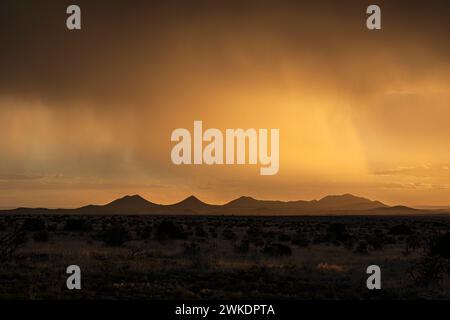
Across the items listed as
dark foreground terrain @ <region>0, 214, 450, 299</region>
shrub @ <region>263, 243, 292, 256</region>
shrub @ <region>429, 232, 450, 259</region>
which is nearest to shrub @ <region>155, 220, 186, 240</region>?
dark foreground terrain @ <region>0, 214, 450, 299</region>

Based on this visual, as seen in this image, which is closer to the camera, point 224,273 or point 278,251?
point 224,273

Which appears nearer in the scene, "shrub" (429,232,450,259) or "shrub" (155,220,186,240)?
"shrub" (429,232,450,259)

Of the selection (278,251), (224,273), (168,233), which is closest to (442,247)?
(278,251)

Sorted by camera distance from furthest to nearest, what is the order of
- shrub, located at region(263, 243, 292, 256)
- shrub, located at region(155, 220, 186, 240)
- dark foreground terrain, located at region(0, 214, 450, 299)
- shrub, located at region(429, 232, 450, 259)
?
shrub, located at region(155, 220, 186, 240) → shrub, located at region(263, 243, 292, 256) → shrub, located at region(429, 232, 450, 259) → dark foreground terrain, located at region(0, 214, 450, 299)

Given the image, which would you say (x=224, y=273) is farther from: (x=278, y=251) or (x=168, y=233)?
(x=168, y=233)

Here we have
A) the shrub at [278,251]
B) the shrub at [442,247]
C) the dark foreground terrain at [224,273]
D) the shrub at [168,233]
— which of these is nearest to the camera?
the dark foreground terrain at [224,273]

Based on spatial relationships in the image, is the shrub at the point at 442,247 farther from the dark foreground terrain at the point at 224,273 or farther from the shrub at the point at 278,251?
the shrub at the point at 278,251

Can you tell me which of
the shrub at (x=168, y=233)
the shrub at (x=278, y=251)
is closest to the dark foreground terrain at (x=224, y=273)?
the shrub at (x=278, y=251)

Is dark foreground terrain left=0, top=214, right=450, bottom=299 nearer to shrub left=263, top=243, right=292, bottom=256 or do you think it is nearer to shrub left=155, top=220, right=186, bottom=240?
shrub left=263, top=243, right=292, bottom=256

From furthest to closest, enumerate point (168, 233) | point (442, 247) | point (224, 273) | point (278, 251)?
point (168, 233) → point (278, 251) → point (442, 247) → point (224, 273)
